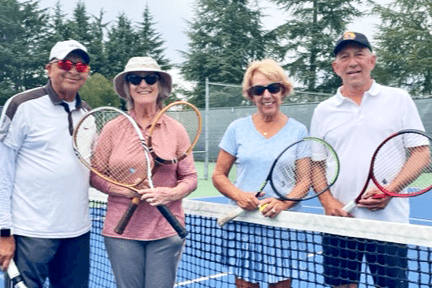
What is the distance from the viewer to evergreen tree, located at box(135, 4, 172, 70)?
100ft

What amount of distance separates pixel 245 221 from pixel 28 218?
0.90m

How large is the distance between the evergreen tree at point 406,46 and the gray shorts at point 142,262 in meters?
19.7

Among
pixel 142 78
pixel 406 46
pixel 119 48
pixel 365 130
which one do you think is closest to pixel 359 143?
pixel 365 130

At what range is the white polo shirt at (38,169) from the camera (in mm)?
2135

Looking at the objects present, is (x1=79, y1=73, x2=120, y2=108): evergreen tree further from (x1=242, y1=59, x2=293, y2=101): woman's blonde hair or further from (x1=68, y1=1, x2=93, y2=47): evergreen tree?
(x1=242, y1=59, x2=293, y2=101): woman's blonde hair

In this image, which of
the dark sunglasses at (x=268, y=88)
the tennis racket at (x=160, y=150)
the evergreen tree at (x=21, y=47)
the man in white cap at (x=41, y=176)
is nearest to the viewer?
the tennis racket at (x=160, y=150)

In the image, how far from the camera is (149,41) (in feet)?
101

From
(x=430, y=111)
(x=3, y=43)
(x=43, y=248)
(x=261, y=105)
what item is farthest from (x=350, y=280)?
(x=3, y=43)

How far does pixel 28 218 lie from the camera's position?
2166 mm

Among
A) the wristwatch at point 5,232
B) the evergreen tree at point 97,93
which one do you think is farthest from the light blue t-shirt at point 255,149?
the evergreen tree at point 97,93

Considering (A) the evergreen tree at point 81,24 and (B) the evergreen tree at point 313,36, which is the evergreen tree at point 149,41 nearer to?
(A) the evergreen tree at point 81,24

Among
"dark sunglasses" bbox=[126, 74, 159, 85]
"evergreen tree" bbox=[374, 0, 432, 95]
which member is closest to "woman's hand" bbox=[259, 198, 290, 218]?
"dark sunglasses" bbox=[126, 74, 159, 85]

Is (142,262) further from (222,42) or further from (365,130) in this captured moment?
(222,42)

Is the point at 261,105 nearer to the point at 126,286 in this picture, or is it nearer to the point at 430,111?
the point at 126,286
